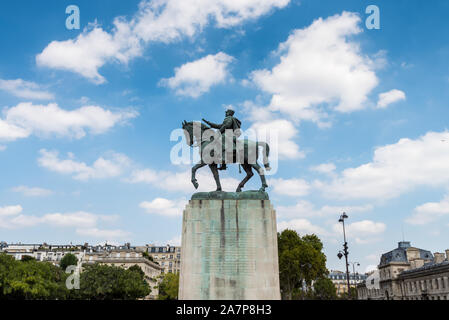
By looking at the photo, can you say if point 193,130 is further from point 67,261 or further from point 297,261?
point 67,261

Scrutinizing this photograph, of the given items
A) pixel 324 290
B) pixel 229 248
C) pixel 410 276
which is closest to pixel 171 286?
pixel 324 290

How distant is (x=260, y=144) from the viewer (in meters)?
15.8

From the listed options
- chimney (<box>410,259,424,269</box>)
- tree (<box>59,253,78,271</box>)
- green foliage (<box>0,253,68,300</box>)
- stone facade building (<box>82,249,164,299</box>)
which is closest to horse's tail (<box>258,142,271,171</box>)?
green foliage (<box>0,253,68,300</box>)

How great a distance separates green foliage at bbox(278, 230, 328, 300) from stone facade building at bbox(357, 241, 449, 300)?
3018 centimetres

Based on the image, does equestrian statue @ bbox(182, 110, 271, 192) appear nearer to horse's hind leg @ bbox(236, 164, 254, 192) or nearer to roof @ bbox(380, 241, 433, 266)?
horse's hind leg @ bbox(236, 164, 254, 192)

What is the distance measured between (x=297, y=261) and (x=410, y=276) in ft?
154

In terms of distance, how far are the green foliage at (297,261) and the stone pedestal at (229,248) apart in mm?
37635

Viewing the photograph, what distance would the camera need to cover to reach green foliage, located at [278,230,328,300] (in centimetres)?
5194

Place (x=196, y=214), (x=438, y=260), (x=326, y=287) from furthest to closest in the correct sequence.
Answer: (x=326, y=287), (x=438, y=260), (x=196, y=214)

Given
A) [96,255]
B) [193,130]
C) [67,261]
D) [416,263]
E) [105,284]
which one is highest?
[96,255]

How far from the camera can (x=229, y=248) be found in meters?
13.8
